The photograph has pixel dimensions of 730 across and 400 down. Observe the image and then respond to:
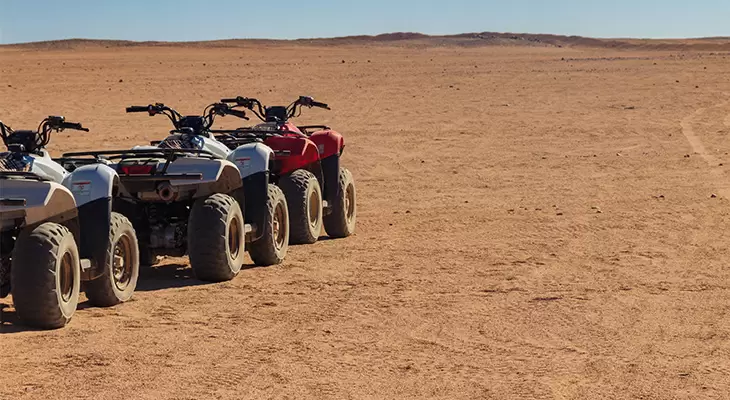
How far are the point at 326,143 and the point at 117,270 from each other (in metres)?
4.35

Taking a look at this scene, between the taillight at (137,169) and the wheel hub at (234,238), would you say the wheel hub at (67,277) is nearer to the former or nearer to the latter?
the taillight at (137,169)

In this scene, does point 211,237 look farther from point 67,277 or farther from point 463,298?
point 463,298

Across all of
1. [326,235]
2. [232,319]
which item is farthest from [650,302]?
[326,235]

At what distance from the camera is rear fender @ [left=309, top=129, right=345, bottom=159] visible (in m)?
13.1

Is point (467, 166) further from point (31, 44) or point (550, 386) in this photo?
point (31, 44)

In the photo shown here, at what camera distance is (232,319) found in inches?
342

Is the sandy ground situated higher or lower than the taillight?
lower

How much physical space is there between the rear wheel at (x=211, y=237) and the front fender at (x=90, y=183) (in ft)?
3.92

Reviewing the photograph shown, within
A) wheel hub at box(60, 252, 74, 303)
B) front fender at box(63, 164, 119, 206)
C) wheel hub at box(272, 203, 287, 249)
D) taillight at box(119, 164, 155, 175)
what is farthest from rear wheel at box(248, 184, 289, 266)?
wheel hub at box(60, 252, 74, 303)

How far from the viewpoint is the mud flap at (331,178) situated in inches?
518

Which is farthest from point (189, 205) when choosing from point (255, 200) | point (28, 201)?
point (28, 201)

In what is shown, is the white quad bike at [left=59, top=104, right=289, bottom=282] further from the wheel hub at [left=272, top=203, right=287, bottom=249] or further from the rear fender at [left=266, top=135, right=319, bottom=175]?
the rear fender at [left=266, top=135, right=319, bottom=175]

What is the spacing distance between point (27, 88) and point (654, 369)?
2898cm

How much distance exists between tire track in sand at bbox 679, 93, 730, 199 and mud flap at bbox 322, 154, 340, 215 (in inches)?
224
